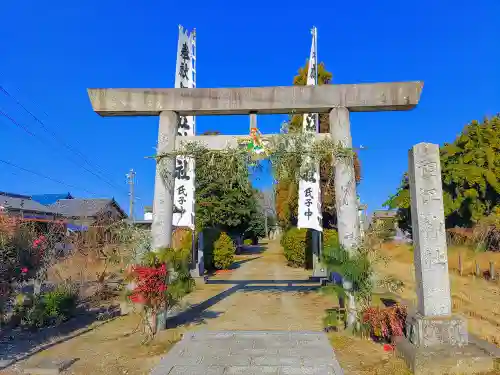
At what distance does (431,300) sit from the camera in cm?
576

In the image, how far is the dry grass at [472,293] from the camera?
7988mm

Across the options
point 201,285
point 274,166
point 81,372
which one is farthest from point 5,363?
point 201,285

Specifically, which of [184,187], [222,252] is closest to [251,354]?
[184,187]

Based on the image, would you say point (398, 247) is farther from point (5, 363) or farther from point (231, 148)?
point (5, 363)

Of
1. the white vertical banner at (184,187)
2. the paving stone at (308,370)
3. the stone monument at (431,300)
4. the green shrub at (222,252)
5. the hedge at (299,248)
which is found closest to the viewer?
the paving stone at (308,370)

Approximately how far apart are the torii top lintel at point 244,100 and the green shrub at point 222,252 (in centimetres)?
1225

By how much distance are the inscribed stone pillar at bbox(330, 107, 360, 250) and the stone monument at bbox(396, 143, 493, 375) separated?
4.51 ft

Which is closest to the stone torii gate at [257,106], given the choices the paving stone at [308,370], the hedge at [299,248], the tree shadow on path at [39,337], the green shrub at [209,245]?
the tree shadow on path at [39,337]

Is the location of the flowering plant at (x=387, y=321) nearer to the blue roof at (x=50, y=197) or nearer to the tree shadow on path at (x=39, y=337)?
the tree shadow on path at (x=39, y=337)

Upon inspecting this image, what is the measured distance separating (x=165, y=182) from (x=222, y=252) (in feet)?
39.0

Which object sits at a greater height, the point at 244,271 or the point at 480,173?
the point at 480,173

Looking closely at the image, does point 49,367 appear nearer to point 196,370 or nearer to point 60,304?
point 196,370

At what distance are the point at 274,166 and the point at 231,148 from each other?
95 cm

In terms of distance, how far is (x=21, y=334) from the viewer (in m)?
7.39
